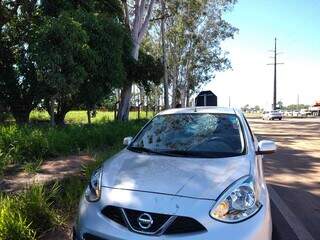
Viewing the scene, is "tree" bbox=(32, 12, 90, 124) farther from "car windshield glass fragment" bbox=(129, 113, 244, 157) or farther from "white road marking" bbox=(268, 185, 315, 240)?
"car windshield glass fragment" bbox=(129, 113, 244, 157)

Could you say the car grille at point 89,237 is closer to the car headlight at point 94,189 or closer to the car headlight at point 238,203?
the car headlight at point 94,189

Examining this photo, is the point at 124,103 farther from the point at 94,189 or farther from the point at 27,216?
the point at 94,189

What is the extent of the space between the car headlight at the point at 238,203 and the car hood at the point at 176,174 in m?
0.07

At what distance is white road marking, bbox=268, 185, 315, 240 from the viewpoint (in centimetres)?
605

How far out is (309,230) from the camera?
6285 millimetres

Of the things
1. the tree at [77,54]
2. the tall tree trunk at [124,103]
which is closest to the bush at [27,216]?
the tree at [77,54]

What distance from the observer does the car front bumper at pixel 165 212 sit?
155 inches

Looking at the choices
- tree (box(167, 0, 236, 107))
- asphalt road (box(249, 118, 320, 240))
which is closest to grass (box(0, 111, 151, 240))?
asphalt road (box(249, 118, 320, 240))

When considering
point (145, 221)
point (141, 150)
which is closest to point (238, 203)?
point (145, 221)

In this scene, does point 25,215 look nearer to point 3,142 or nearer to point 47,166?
point 47,166

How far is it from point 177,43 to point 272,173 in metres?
33.3

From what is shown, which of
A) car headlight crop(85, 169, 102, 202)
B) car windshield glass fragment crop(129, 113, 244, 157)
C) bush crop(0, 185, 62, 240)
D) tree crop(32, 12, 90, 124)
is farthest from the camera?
tree crop(32, 12, 90, 124)

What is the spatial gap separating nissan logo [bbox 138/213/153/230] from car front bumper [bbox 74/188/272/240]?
0.05 metres

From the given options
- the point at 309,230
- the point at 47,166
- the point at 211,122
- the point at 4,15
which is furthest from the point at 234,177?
the point at 4,15
